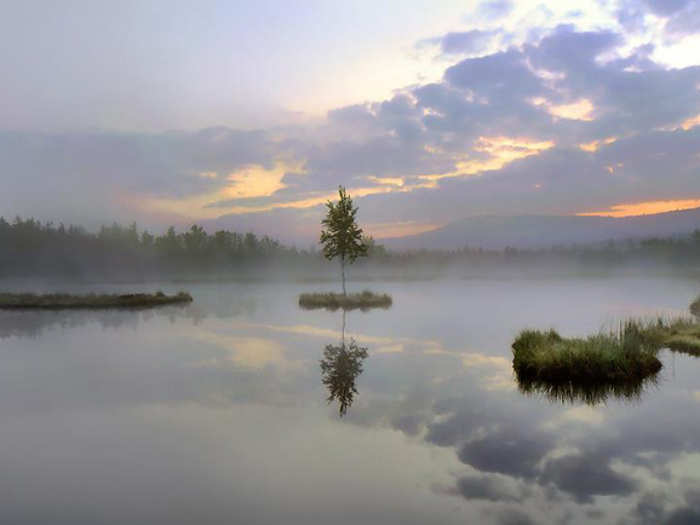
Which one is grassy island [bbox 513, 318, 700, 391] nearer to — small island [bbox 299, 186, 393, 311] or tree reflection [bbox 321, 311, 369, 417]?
tree reflection [bbox 321, 311, 369, 417]

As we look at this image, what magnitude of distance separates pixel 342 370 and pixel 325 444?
10240mm

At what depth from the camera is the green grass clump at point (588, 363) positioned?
21672 millimetres

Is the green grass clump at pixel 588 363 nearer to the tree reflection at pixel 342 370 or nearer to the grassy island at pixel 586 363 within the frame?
the grassy island at pixel 586 363

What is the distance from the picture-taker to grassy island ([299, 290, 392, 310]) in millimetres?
63475

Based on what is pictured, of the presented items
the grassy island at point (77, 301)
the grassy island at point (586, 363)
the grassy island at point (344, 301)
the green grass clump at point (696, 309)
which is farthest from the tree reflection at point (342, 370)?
the grassy island at point (77, 301)

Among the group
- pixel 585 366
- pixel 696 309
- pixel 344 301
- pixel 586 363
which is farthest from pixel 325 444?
pixel 344 301

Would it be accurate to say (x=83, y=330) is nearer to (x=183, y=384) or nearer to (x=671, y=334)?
(x=183, y=384)

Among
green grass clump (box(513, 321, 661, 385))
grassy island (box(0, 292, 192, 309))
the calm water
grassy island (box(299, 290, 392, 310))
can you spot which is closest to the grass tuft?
green grass clump (box(513, 321, 661, 385))

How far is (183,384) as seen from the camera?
21.2m

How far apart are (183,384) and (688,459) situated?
57.1 ft

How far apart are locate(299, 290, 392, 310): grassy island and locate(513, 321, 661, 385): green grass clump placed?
3874cm

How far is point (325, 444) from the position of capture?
1378cm

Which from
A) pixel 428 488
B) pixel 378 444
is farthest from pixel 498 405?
pixel 428 488

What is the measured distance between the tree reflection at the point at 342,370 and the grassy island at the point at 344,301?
97.0 feet
